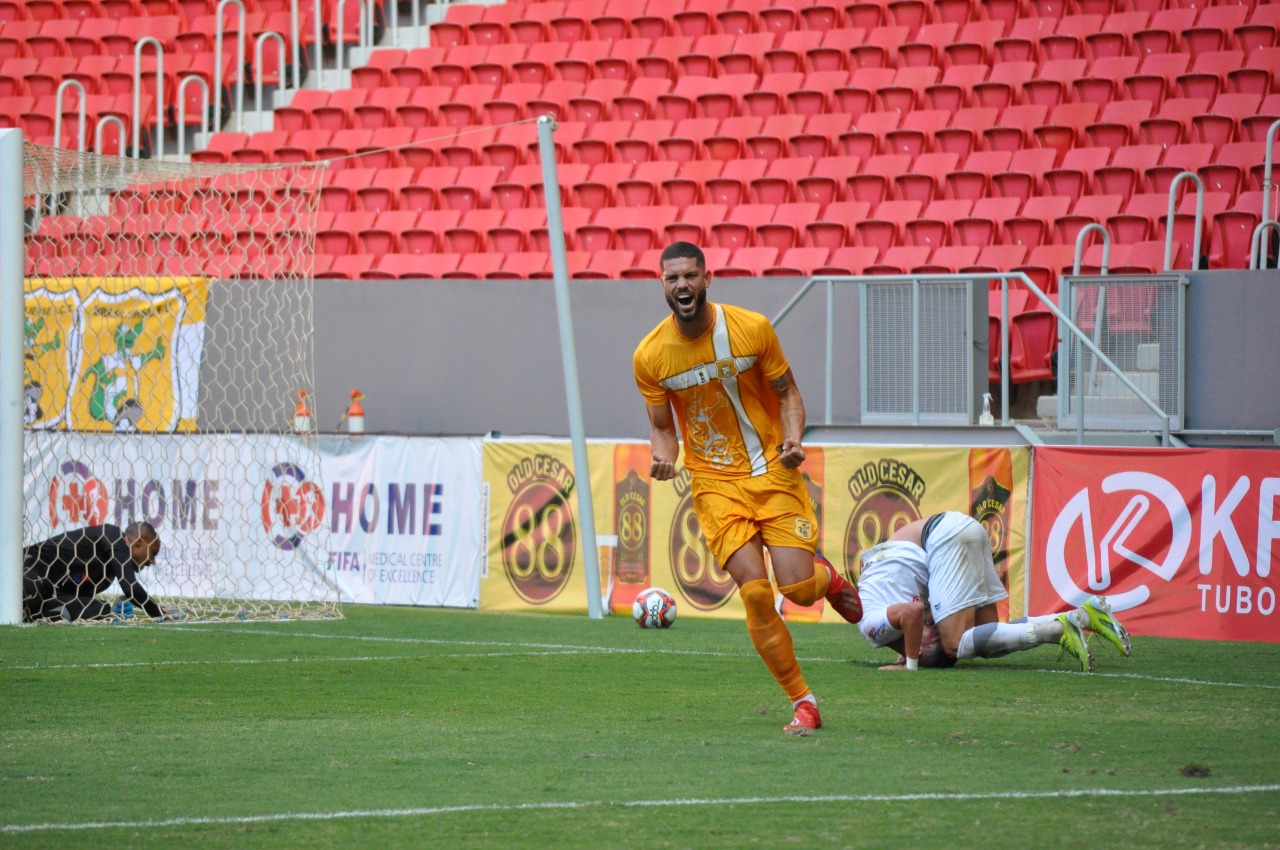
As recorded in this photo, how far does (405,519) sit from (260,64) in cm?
897

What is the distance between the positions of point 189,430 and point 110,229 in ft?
8.08

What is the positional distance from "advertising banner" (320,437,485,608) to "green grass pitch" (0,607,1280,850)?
3746 mm

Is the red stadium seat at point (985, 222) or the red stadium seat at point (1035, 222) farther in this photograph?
the red stadium seat at point (985, 222)

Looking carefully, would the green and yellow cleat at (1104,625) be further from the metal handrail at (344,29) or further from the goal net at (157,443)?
the metal handrail at (344,29)

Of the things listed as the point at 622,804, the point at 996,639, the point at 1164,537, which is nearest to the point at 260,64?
the point at 1164,537

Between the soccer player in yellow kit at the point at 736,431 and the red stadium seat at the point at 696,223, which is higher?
the red stadium seat at the point at 696,223

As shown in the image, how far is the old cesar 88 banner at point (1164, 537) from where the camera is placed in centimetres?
1079

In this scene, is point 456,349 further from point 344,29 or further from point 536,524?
→ point 344,29

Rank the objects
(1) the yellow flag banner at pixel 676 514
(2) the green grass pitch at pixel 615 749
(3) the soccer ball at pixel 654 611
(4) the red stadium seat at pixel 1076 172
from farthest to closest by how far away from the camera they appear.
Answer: (4) the red stadium seat at pixel 1076 172 < (1) the yellow flag banner at pixel 676 514 < (3) the soccer ball at pixel 654 611 < (2) the green grass pitch at pixel 615 749

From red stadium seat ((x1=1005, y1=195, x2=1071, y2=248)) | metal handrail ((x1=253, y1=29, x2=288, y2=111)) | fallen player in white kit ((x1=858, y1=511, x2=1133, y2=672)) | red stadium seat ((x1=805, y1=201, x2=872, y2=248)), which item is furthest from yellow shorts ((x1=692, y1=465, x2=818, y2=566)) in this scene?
metal handrail ((x1=253, y1=29, x2=288, y2=111))

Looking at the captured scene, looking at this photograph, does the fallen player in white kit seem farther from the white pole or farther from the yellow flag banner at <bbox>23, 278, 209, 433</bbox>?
the yellow flag banner at <bbox>23, 278, 209, 433</bbox>

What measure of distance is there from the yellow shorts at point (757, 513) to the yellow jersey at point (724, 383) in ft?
0.18

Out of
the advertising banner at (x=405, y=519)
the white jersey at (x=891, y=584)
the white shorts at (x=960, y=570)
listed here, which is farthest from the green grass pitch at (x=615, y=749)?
the advertising banner at (x=405, y=519)

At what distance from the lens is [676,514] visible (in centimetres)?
1298
